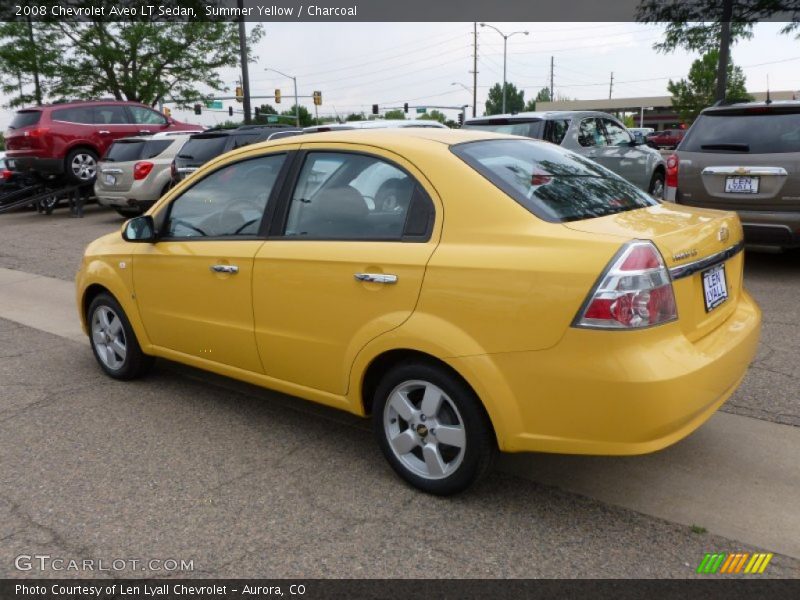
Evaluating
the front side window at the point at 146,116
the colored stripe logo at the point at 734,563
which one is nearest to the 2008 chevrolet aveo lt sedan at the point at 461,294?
the colored stripe logo at the point at 734,563

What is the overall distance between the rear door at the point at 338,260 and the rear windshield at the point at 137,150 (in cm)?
1060

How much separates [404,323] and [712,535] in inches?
60.0

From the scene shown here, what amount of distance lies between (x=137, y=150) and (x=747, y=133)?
34.4 feet

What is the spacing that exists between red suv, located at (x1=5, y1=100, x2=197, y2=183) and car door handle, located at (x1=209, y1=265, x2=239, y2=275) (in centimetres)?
1287

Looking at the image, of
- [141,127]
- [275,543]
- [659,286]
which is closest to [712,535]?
[659,286]

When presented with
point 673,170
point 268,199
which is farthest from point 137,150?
A: point 268,199

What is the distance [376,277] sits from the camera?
3.23m

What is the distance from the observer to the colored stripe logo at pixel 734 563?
2691mm

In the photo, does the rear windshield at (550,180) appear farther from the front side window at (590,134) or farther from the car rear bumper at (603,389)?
the front side window at (590,134)

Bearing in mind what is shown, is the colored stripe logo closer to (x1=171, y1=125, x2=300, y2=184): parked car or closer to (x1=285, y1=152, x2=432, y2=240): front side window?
(x1=285, y1=152, x2=432, y2=240): front side window

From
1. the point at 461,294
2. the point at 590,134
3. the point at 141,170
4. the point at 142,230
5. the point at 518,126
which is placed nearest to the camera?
the point at 461,294

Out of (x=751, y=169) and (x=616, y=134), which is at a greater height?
(x=616, y=134)

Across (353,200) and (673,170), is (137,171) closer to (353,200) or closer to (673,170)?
(673,170)

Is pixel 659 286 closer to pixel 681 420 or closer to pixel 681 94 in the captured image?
pixel 681 420
